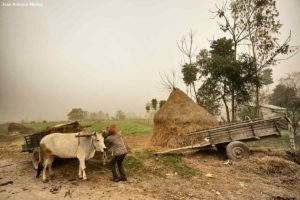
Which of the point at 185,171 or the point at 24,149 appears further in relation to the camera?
the point at 24,149

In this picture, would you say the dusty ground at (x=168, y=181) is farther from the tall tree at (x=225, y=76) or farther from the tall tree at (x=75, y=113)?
the tall tree at (x=75, y=113)

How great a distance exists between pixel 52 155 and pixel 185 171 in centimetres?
465

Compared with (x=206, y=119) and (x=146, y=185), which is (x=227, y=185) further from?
(x=206, y=119)

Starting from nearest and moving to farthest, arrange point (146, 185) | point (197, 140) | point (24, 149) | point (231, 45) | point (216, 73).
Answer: point (146, 185), point (24, 149), point (197, 140), point (216, 73), point (231, 45)

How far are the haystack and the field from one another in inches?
51.3

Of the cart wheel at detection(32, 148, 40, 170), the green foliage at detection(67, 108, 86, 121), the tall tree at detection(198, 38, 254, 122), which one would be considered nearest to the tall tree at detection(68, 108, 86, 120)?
the green foliage at detection(67, 108, 86, 121)

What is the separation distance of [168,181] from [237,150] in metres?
3.69

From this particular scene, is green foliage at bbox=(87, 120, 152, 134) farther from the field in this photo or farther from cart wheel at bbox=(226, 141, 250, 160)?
cart wheel at bbox=(226, 141, 250, 160)

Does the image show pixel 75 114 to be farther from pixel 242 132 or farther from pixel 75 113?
pixel 242 132

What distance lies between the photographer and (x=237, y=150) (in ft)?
35.1

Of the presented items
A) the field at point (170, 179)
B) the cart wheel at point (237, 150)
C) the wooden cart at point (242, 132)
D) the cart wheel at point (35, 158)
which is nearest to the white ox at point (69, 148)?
the field at point (170, 179)

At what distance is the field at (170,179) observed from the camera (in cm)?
758

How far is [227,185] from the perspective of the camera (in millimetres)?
8453

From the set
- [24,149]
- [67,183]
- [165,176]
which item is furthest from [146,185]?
[24,149]
